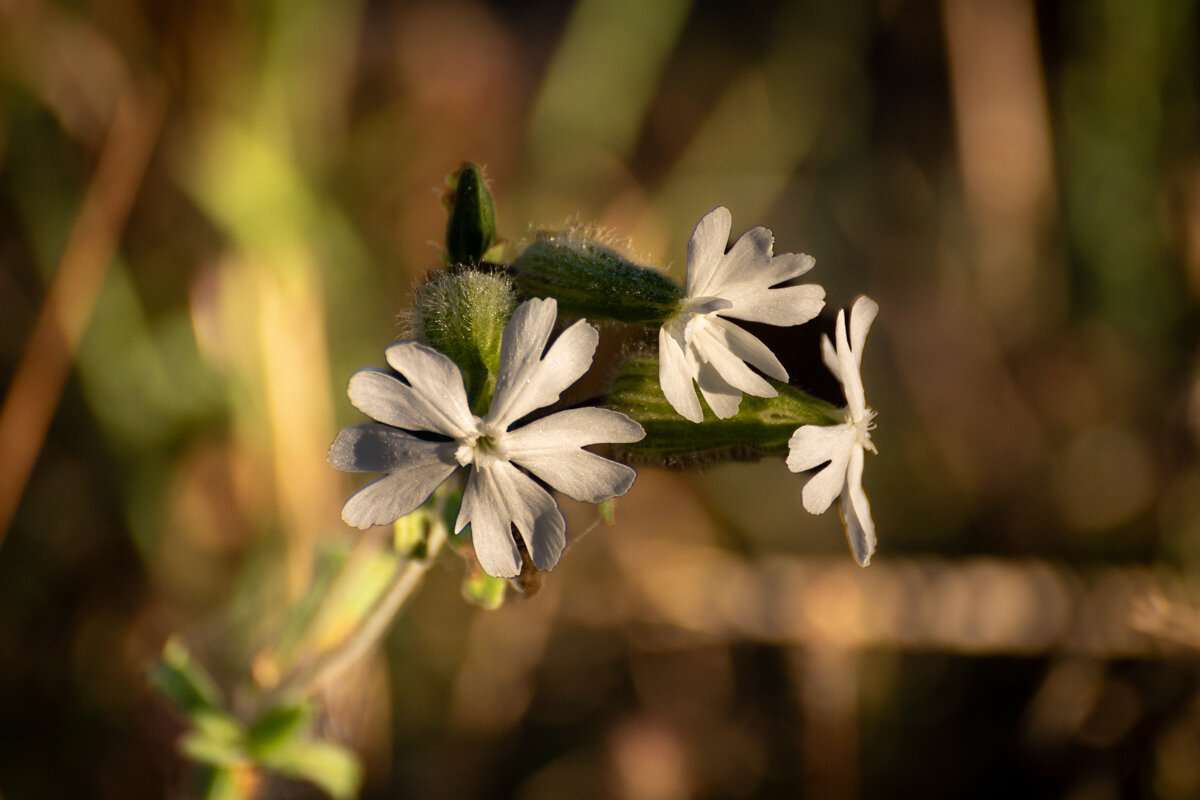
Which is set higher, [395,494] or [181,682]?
[395,494]

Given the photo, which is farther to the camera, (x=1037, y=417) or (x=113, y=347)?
(x=1037, y=417)

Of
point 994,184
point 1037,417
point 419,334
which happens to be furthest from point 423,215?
point 1037,417

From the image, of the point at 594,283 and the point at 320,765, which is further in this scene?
the point at 320,765

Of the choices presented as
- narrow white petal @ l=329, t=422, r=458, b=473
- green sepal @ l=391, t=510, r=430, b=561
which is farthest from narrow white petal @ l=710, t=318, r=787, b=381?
green sepal @ l=391, t=510, r=430, b=561

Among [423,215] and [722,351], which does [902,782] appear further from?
[423,215]

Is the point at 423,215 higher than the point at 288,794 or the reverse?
higher

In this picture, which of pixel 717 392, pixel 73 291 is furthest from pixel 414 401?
pixel 73 291

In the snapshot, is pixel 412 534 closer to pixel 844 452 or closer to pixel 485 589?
pixel 485 589

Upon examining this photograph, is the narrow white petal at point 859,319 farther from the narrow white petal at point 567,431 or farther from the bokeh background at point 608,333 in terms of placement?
the bokeh background at point 608,333
